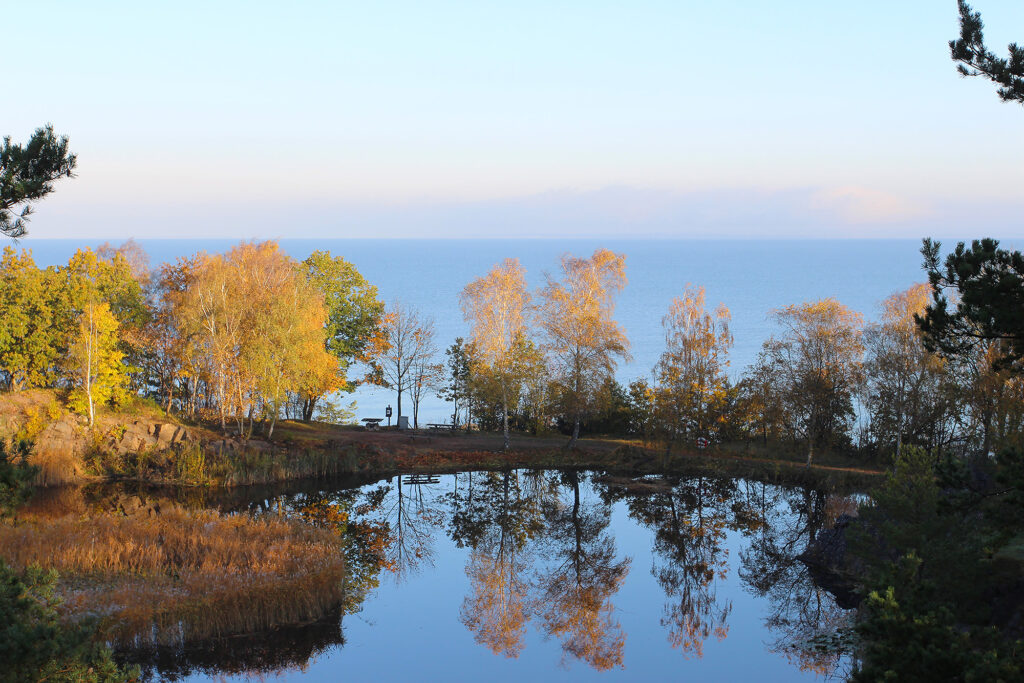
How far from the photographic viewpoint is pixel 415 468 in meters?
41.9

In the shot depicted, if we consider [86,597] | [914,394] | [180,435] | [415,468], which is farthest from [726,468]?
[86,597]

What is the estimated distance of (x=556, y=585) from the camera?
26.1 m

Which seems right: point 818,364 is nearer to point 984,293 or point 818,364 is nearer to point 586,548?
point 586,548

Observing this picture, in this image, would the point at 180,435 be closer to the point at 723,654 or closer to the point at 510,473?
the point at 510,473

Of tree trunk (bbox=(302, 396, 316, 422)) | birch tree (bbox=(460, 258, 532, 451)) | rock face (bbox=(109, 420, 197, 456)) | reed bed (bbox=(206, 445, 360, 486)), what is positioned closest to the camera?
reed bed (bbox=(206, 445, 360, 486))

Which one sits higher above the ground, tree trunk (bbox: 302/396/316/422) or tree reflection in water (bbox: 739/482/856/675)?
tree trunk (bbox: 302/396/316/422)

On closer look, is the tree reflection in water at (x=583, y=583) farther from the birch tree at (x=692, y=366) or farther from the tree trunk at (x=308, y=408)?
the tree trunk at (x=308, y=408)

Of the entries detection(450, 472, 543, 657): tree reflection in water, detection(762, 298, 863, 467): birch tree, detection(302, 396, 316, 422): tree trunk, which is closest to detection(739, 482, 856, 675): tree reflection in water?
detection(762, 298, 863, 467): birch tree

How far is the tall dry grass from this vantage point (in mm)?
20656

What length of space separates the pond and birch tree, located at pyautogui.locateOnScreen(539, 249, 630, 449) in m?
4.86

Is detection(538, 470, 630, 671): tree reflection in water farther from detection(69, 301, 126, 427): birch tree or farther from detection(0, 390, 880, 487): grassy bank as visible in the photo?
detection(69, 301, 126, 427): birch tree

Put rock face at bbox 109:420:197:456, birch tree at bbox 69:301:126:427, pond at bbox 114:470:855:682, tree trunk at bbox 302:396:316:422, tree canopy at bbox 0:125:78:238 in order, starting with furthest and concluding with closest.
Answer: tree trunk at bbox 302:396:316:422 → birch tree at bbox 69:301:126:427 → rock face at bbox 109:420:197:456 → pond at bbox 114:470:855:682 → tree canopy at bbox 0:125:78:238

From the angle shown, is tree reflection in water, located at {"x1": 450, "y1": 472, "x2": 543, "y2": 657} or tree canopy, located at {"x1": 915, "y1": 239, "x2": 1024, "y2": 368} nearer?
tree canopy, located at {"x1": 915, "y1": 239, "x2": 1024, "y2": 368}

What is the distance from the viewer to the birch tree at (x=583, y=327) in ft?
137
